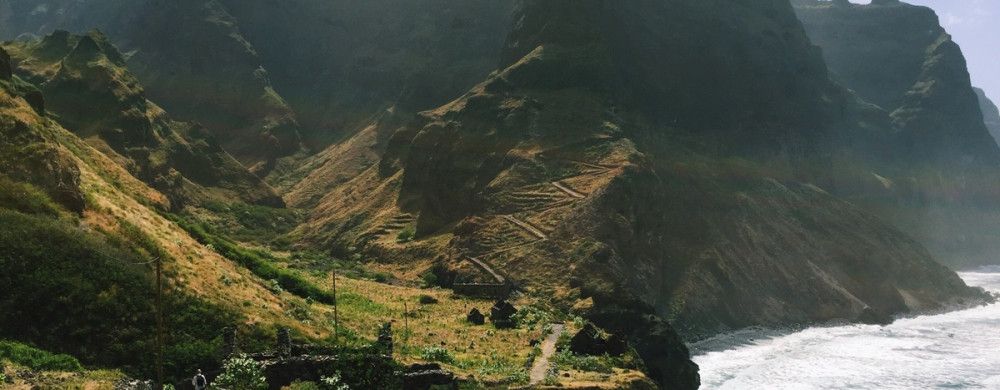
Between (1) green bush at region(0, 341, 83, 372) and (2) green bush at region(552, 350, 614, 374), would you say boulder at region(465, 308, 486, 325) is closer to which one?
(2) green bush at region(552, 350, 614, 374)

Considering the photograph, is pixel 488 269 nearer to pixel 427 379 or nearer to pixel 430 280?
pixel 430 280

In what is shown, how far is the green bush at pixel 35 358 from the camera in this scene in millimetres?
40781

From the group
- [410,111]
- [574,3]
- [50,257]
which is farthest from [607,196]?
[410,111]

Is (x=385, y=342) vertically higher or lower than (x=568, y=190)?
lower

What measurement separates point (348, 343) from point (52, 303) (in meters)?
18.8

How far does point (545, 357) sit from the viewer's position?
63375mm

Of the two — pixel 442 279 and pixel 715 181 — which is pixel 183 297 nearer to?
pixel 442 279

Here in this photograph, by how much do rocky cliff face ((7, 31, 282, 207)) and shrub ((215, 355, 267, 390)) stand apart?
261 ft

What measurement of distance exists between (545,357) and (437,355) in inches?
376

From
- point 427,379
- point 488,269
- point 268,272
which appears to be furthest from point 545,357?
point 488,269

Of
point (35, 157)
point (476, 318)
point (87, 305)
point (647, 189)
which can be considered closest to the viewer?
point (87, 305)

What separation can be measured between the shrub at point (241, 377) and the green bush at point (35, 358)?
7.46m

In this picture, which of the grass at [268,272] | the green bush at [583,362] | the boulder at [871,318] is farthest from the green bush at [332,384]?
the boulder at [871,318]

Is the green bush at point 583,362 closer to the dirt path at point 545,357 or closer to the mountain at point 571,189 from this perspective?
the dirt path at point 545,357
